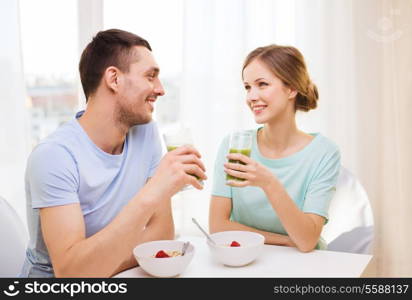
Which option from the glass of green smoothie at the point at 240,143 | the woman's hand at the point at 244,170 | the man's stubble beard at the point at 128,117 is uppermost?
the man's stubble beard at the point at 128,117

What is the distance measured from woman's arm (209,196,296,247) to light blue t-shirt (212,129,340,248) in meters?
0.03

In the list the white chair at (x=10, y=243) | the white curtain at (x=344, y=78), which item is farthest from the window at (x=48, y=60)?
the white chair at (x=10, y=243)

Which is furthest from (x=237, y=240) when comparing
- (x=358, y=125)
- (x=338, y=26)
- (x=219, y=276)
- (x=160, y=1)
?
(x=160, y=1)

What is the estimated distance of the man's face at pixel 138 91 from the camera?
1.51 m

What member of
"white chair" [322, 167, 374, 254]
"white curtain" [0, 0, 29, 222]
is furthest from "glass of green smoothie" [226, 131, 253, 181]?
"white curtain" [0, 0, 29, 222]

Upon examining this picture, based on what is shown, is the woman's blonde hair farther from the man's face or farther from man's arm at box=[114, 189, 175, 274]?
man's arm at box=[114, 189, 175, 274]

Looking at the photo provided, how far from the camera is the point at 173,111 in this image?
2.89m

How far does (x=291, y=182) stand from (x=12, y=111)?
1.64 metres

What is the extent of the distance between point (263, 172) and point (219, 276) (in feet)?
1.19

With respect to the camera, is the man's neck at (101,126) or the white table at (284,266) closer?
the white table at (284,266)

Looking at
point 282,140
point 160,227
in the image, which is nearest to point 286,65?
point 282,140

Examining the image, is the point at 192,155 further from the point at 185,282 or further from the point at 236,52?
the point at 236,52

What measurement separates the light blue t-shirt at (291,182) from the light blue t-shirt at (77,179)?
0.39 metres

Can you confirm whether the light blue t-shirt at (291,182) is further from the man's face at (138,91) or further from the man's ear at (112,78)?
the man's ear at (112,78)
